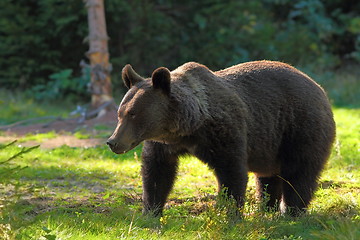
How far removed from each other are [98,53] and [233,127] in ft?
29.3

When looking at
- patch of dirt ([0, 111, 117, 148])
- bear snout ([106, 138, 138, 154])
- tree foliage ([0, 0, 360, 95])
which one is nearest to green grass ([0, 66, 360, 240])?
patch of dirt ([0, 111, 117, 148])

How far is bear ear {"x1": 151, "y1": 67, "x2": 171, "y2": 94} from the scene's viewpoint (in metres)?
4.66

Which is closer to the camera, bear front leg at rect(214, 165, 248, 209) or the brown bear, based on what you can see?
the brown bear

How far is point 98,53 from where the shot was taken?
530 inches

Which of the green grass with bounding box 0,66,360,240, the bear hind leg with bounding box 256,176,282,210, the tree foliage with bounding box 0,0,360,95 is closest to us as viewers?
the green grass with bounding box 0,66,360,240

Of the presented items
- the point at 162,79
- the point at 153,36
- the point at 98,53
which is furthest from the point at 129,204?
the point at 153,36

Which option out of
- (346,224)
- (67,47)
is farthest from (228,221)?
(67,47)

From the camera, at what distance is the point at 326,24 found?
20422mm

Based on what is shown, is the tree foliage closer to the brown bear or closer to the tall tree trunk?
the tall tree trunk

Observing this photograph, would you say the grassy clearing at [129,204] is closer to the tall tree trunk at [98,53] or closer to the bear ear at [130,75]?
the bear ear at [130,75]

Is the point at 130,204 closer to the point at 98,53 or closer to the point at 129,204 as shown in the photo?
the point at 129,204

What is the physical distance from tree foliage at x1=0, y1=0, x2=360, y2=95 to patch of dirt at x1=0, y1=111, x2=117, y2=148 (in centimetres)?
520

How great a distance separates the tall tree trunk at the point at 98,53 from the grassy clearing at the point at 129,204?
4.55 metres

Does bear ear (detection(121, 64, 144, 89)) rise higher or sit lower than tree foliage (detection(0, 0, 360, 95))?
higher
